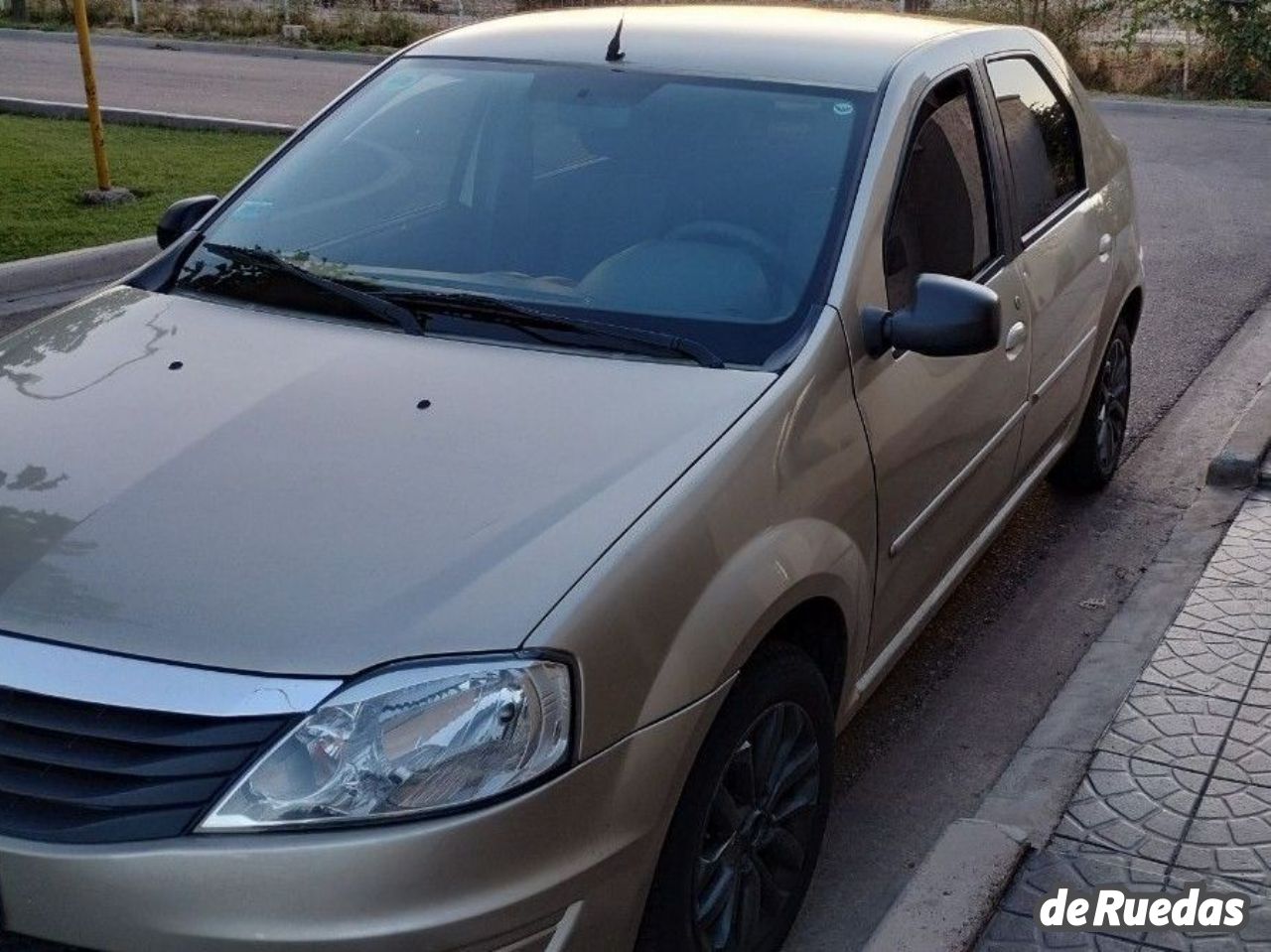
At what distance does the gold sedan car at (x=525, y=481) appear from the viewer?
243 centimetres

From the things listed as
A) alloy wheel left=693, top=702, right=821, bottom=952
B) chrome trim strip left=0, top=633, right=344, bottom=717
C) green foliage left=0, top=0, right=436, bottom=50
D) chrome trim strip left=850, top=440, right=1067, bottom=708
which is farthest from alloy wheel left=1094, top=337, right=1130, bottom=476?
green foliage left=0, top=0, right=436, bottom=50

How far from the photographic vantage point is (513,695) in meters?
2.49

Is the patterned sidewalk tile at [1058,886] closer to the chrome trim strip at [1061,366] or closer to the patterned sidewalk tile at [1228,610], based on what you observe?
the patterned sidewalk tile at [1228,610]

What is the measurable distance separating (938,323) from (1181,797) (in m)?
1.29

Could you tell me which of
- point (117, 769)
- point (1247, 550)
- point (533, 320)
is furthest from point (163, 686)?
point (1247, 550)

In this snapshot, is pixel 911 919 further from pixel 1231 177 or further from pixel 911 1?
pixel 911 1

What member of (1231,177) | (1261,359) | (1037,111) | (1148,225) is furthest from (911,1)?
(1037,111)

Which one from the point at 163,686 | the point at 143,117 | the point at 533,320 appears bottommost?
the point at 143,117

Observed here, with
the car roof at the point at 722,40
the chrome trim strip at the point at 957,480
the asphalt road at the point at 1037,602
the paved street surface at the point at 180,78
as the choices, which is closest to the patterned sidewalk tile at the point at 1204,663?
the asphalt road at the point at 1037,602

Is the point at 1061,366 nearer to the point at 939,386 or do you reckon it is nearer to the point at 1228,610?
the point at 1228,610

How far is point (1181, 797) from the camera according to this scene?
384 centimetres

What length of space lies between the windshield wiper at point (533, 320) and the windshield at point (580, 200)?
1.2 inches

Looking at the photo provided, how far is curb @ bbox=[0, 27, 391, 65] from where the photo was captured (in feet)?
74.6

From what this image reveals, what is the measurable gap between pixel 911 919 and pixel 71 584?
1.79 metres
